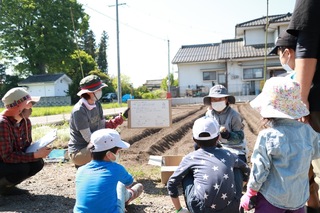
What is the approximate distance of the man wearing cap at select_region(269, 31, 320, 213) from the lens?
7.06 ft

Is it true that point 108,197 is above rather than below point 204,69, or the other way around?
below

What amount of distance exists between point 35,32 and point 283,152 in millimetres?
33352

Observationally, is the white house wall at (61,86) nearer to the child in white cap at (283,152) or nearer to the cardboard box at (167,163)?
the cardboard box at (167,163)

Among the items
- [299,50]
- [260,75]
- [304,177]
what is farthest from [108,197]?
[260,75]

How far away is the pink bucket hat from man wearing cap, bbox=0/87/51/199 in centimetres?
258

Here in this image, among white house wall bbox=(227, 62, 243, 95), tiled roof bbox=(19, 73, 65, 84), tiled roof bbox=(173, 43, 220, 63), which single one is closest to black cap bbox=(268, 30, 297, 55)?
white house wall bbox=(227, 62, 243, 95)

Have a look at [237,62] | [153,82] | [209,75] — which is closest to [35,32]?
[209,75]

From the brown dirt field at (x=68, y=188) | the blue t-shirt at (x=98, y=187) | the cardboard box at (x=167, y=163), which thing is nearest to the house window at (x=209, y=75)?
the brown dirt field at (x=68, y=188)

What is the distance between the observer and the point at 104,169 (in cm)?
256

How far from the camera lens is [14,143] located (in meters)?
3.76

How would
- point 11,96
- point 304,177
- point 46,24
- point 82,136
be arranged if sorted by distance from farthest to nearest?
1. point 46,24
2. point 82,136
3. point 11,96
4. point 304,177

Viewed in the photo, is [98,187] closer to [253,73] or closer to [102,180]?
[102,180]

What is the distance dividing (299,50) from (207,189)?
3.87ft

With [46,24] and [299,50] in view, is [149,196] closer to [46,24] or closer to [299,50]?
[299,50]
